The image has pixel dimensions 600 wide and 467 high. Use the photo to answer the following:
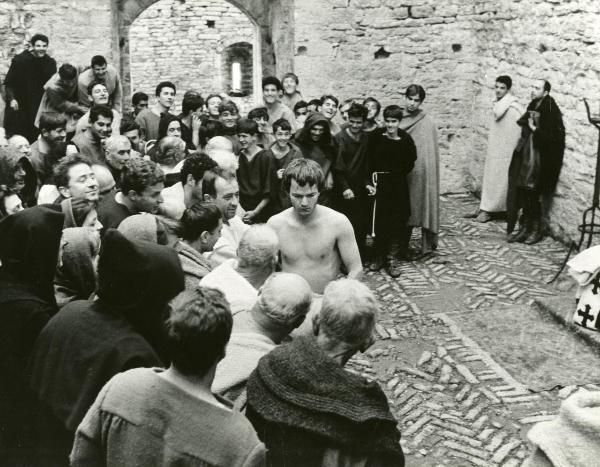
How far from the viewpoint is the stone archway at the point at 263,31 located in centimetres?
1157

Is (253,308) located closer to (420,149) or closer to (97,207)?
(97,207)

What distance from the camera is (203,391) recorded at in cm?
255

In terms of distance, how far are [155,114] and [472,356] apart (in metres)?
4.77

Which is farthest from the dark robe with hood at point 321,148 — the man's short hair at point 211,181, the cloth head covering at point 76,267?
the cloth head covering at point 76,267

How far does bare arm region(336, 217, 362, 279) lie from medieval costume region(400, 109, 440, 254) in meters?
3.82

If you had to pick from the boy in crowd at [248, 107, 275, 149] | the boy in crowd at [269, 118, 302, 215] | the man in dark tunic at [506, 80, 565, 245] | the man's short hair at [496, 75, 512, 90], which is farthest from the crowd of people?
the man's short hair at [496, 75, 512, 90]

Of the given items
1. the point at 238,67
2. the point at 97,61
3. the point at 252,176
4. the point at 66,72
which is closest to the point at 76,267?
the point at 252,176

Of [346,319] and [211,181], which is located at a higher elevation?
[211,181]

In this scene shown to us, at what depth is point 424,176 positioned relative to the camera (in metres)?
9.09

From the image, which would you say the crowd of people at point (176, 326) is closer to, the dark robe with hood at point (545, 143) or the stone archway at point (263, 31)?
the dark robe with hood at point (545, 143)

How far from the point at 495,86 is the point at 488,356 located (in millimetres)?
5217

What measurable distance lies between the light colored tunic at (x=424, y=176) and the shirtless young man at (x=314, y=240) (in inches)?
151

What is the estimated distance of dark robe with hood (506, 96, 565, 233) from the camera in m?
9.22

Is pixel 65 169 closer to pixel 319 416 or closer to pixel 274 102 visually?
pixel 319 416
